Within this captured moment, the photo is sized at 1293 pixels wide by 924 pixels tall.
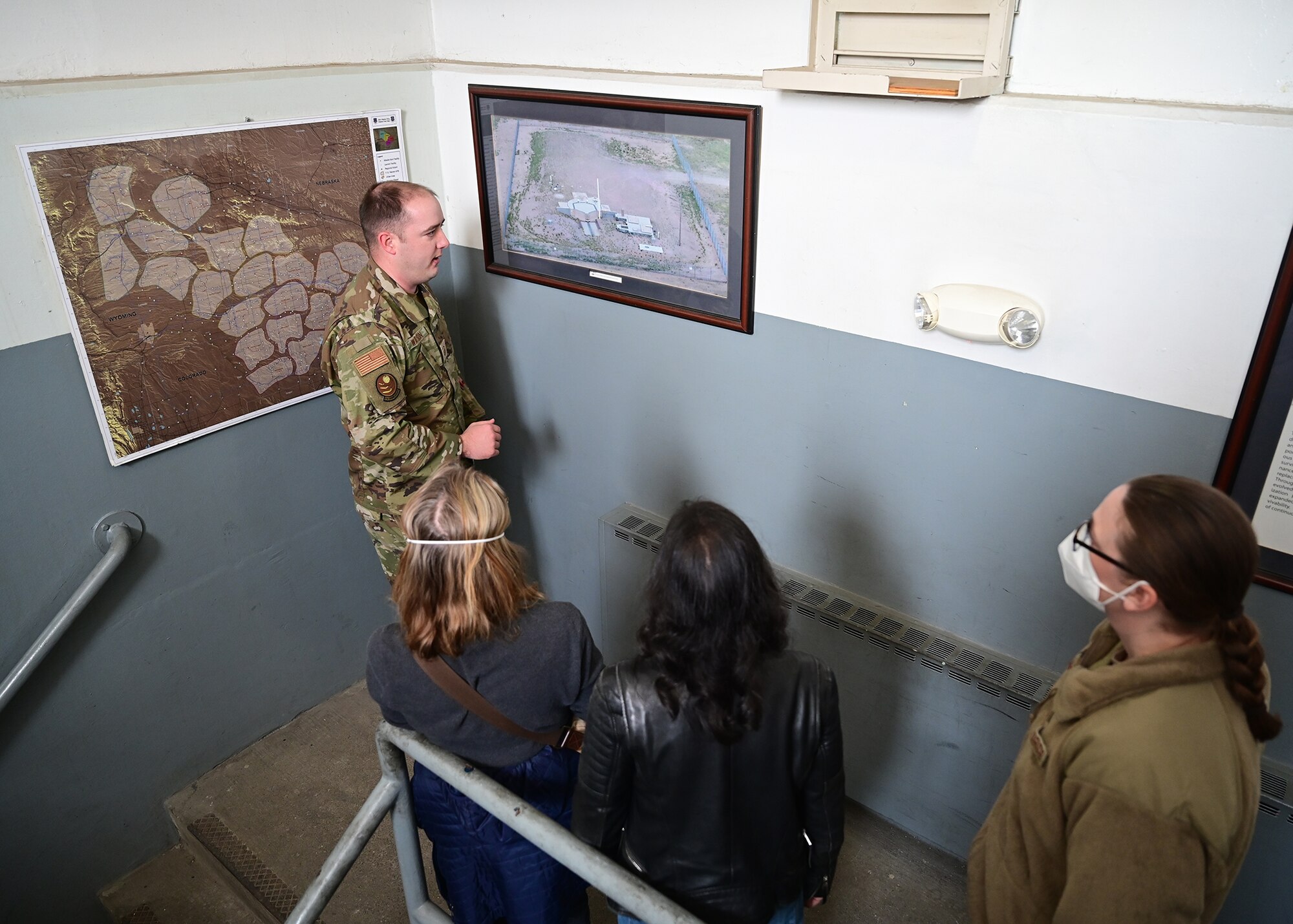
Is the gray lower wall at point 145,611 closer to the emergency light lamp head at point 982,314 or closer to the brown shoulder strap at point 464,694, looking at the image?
the brown shoulder strap at point 464,694

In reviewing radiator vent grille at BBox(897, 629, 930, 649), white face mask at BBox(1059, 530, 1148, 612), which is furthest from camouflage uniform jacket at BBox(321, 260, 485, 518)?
white face mask at BBox(1059, 530, 1148, 612)

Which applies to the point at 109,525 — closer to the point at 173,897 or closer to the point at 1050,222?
the point at 173,897

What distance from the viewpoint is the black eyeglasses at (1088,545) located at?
1276 mm

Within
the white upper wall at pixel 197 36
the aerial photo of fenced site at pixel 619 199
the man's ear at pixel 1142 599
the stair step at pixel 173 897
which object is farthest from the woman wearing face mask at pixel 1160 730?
the white upper wall at pixel 197 36

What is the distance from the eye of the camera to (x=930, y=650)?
7.52 ft

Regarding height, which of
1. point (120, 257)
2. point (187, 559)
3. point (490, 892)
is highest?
point (120, 257)

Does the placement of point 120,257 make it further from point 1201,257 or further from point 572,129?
point 1201,257

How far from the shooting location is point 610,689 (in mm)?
1431

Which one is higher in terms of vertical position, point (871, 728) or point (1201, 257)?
point (1201, 257)

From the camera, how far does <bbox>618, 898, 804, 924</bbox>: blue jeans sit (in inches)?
66.4

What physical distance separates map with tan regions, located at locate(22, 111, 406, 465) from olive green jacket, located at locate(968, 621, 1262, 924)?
2.34 meters

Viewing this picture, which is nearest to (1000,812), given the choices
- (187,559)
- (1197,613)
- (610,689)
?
(1197,613)

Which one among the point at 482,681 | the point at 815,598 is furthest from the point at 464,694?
the point at 815,598

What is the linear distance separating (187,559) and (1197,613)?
2.60 metres
